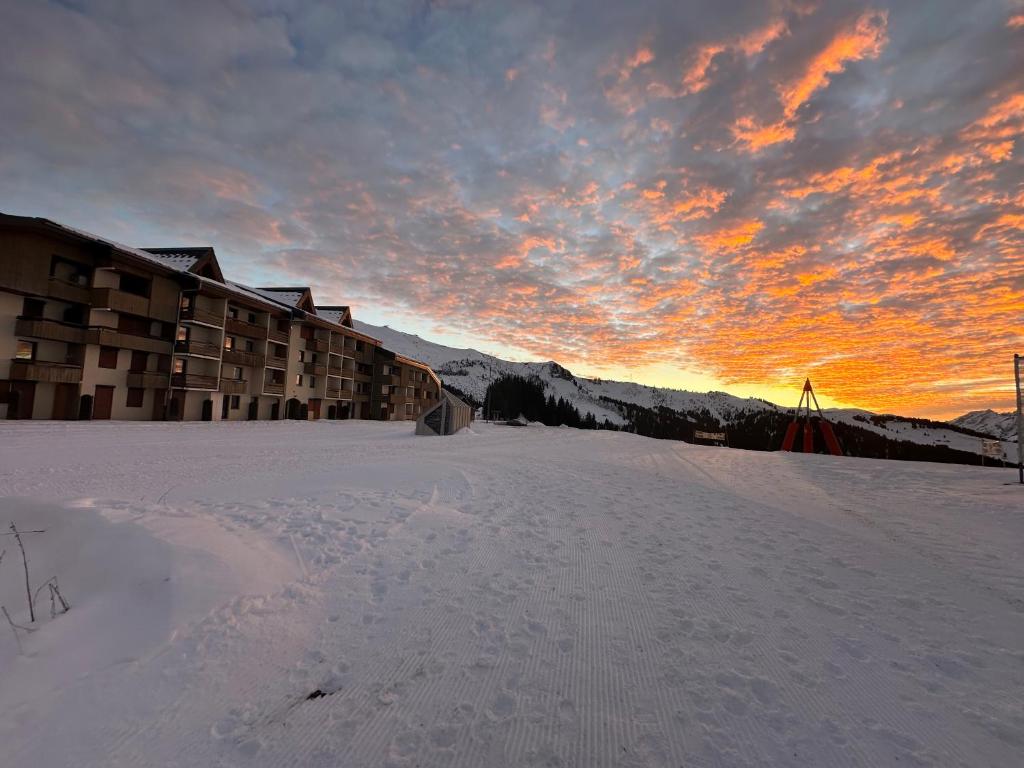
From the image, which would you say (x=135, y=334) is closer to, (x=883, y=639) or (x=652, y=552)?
(x=652, y=552)

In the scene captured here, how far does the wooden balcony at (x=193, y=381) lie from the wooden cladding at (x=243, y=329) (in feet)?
15.9

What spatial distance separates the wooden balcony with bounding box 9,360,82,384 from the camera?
79.4 feet

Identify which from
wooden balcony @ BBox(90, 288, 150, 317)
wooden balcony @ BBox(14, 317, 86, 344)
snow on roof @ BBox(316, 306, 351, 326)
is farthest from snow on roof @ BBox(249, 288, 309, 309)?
wooden balcony @ BBox(14, 317, 86, 344)

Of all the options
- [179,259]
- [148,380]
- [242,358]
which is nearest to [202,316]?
[179,259]

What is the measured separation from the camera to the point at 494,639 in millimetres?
4156

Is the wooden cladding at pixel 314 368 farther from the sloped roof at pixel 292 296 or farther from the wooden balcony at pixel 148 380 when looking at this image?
the wooden balcony at pixel 148 380

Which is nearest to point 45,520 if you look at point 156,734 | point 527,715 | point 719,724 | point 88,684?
point 88,684

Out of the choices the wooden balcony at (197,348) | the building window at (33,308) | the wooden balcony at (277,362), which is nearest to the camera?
the building window at (33,308)

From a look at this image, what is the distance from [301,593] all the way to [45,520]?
3.90 meters

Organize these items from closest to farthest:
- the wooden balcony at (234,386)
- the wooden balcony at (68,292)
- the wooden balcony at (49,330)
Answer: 1. the wooden balcony at (49,330)
2. the wooden balcony at (68,292)
3. the wooden balcony at (234,386)

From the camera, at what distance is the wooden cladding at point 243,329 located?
122 ft

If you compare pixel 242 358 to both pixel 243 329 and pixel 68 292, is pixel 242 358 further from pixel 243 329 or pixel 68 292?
pixel 68 292

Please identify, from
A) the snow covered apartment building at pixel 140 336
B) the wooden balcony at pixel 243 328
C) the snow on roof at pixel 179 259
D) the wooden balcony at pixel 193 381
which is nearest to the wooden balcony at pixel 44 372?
the snow covered apartment building at pixel 140 336

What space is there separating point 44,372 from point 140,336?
20.2 feet
